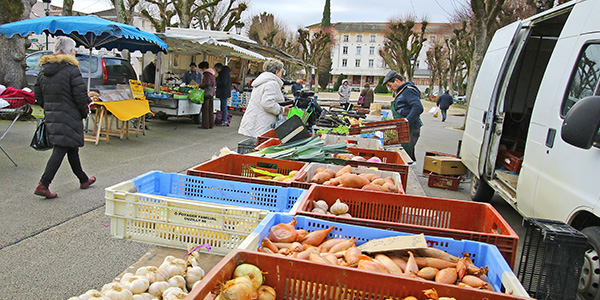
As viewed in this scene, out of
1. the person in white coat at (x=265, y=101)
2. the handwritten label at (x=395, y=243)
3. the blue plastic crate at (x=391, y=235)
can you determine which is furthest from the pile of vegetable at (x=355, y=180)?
the person in white coat at (x=265, y=101)

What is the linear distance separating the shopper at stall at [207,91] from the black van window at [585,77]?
34.5 feet

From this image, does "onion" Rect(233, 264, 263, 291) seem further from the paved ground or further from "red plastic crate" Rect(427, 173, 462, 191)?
"red plastic crate" Rect(427, 173, 462, 191)

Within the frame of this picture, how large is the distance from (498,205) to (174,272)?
6243mm

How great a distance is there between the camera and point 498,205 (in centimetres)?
686

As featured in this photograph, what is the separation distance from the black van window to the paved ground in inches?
104

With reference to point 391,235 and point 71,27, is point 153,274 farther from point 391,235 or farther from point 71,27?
point 71,27

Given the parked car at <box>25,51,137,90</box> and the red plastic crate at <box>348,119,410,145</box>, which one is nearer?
the red plastic crate at <box>348,119,410,145</box>

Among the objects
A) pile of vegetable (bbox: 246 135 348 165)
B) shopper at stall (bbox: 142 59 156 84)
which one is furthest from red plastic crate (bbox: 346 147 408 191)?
shopper at stall (bbox: 142 59 156 84)

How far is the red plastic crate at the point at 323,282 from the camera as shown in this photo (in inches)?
61.1

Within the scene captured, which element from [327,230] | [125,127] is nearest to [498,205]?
[327,230]

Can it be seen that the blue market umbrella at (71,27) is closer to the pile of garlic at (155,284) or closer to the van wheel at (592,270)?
the pile of garlic at (155,284)

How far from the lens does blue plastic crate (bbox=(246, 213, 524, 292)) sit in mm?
1924

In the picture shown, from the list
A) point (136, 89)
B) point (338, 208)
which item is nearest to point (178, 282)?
point (338, 208)

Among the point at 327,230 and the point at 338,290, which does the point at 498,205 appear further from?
the point at 338,290
